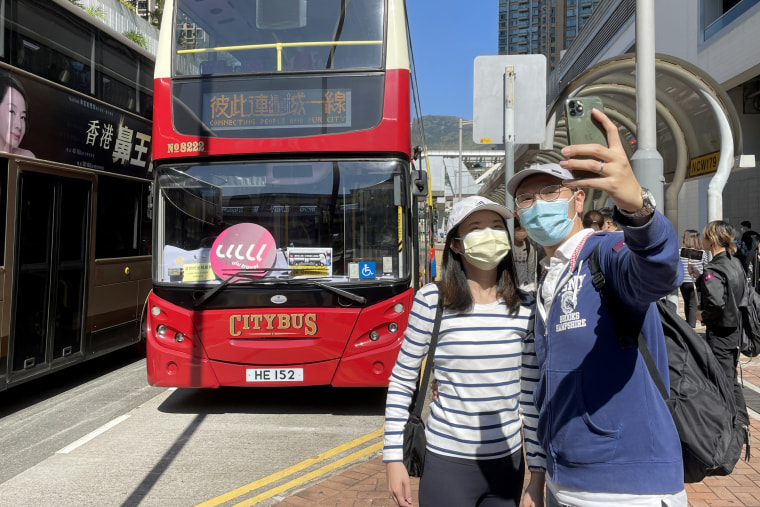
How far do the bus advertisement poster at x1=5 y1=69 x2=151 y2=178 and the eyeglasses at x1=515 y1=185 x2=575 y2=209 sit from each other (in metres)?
5.57

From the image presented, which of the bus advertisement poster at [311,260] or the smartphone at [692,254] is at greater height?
the smartphone at [692,254]

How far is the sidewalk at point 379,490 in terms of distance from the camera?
12.6ft

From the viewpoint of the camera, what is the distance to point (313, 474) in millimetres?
4543

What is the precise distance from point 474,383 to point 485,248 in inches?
20.8

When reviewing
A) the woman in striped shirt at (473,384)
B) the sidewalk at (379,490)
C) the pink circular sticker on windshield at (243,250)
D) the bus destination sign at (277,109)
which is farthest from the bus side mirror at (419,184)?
the woman in striped shirt at (473,384)

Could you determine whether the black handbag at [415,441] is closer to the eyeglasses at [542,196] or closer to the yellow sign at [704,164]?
the eyeglasses at [542,196]

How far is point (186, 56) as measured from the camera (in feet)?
20.8

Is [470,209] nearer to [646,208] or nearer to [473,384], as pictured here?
[473,384]

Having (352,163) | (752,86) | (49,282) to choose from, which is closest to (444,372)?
(352,163)

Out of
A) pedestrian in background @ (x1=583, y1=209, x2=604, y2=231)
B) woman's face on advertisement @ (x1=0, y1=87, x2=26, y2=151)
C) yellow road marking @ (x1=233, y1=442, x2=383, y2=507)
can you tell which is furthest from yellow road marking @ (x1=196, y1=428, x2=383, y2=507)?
woman's face on advertisement @ (x1=0, y1=87, x2=26, y2=151)

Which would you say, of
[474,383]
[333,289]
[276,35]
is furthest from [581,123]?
[276,35]

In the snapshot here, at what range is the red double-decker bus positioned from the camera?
19.4 ft

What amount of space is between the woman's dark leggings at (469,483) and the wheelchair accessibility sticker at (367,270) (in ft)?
12.1

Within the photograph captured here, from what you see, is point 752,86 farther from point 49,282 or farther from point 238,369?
point 49,282
